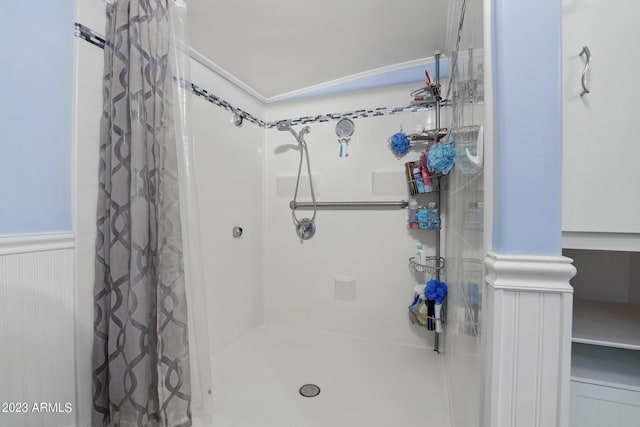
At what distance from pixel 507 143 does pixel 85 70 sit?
4.88ft

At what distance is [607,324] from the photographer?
747 millimetres

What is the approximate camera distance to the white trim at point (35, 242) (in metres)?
0.82

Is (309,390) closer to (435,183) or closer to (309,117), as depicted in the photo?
(435,183)

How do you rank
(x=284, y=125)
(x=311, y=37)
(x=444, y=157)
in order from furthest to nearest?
(x=284, y=125) < (x=311, y=37) < (x=444, y=157)

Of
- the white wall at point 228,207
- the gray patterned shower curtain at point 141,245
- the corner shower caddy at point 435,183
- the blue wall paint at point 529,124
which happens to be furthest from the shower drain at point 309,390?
the blue wall paint at point 529,124

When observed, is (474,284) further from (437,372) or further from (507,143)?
(437,372)

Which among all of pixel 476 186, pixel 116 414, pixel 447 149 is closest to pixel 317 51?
pixel 447 149

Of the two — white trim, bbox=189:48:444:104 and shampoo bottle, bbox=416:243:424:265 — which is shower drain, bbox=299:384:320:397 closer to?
shampoo bottle, bbox=416:243:424:265

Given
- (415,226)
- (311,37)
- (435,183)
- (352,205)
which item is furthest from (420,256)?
(311,37)

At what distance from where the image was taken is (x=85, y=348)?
1.01 m

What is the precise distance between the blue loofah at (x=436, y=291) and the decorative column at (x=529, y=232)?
111cm

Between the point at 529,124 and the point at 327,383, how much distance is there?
1.55 meters

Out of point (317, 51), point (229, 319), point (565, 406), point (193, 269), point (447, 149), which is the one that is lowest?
point (229, 319)

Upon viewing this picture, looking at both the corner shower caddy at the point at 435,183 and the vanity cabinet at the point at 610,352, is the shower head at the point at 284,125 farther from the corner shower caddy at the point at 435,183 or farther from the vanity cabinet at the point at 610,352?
the vanity cabinet at the point at 610,352
